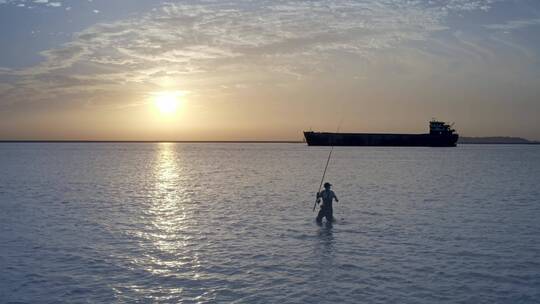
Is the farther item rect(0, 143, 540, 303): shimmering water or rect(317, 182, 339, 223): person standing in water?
rect(317, 182, 339, 223): person standing in water

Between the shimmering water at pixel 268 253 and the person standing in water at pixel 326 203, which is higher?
the person standing in water at pixel 326 203

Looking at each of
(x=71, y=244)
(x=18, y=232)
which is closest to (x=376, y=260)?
(x=71, y=244)

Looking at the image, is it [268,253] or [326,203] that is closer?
[268,253]

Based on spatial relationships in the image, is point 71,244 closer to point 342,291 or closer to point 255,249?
point 255,249

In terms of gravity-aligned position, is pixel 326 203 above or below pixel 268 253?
above

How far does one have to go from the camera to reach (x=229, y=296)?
1165cm

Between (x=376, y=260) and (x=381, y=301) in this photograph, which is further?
(x=376, y=260)

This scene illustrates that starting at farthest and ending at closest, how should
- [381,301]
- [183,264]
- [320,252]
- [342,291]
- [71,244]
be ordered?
[71,244] < [320,252] < [183,264] < [342,291] < [381,301]

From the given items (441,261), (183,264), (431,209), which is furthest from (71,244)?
(431,209)

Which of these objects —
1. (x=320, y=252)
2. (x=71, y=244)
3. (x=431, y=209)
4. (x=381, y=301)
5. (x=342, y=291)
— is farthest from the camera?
(x=431, y=209)

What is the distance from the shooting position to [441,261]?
15180 mm

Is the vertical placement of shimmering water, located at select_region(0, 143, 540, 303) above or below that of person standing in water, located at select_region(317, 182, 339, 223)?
below

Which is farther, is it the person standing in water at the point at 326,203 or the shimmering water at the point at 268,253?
the person standing in water at the point at 326,203

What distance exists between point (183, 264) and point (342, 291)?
18.4 ft
